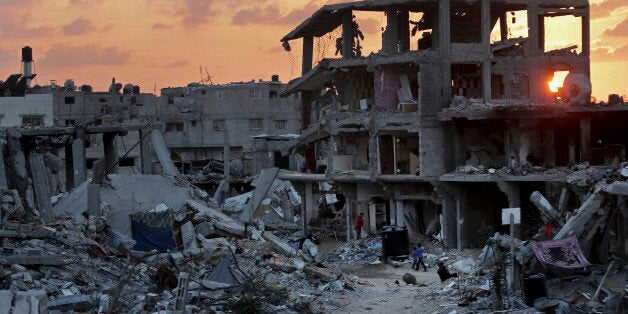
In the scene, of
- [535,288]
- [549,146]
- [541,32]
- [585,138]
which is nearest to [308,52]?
[541,32]

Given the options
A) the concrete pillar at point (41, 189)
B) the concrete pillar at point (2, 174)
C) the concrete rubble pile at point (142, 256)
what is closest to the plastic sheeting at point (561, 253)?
the concrete rubble pile at point (142, 256)

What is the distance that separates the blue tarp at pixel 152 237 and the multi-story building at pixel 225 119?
110 feet

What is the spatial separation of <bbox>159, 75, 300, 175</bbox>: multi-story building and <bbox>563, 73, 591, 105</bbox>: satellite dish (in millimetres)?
32782

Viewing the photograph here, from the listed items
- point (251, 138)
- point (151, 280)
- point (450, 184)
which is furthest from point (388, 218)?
point (251, 138)

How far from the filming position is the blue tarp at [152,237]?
2950 cm

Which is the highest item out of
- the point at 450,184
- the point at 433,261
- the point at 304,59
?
the point at 304,59

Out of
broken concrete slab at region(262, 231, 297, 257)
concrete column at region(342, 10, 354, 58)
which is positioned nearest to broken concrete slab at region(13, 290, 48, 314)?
broken concrete slab at region(262, 231, 297, 257)

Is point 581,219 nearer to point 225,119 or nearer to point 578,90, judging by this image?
point 578,90

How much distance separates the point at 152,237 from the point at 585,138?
14347mm

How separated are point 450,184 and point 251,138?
104ft

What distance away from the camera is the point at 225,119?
6512 centimetres

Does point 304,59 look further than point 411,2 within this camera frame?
Yes

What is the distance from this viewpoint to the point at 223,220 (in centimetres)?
3198

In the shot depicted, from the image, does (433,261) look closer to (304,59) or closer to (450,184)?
(450,184)
